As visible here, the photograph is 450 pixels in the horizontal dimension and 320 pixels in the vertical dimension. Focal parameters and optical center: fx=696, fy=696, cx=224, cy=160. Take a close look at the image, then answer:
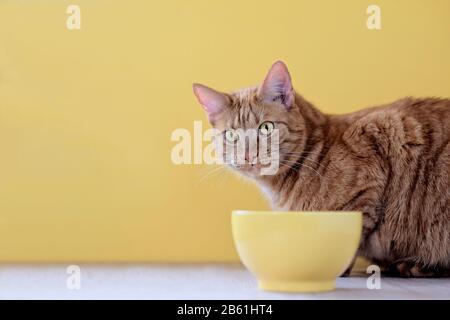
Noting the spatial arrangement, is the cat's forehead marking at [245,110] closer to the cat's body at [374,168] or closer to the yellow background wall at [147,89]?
the cat's body at [374,168]

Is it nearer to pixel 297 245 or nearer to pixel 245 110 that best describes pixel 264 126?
pixel 245 110

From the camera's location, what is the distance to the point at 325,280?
1253 millimetres

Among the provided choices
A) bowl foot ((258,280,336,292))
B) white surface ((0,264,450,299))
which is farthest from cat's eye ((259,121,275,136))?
bowl foot ((258,280,336,292))

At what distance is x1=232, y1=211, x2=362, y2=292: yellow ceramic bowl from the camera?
3.92 feet

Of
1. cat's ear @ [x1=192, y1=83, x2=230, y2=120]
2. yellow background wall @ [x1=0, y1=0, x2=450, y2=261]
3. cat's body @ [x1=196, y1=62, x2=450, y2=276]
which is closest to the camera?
cat's body @ [x1=196, y1=62, x2=450, y2=276]

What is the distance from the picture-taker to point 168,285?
140 centimetres

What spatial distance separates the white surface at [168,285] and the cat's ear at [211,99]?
1.31 ft

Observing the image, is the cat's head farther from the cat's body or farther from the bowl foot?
the bowl foot

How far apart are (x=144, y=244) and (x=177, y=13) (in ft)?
2.30

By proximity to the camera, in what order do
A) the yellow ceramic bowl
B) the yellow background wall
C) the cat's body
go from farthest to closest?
1. the yellow background wall
2. the cat's body
3. the yellow ceramic bowl

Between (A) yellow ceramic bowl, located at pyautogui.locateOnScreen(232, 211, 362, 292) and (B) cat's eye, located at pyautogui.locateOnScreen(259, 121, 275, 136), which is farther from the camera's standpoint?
(B) cat's eye, located at pyautogui.locateOnScreen(259, 121, 275, 136)

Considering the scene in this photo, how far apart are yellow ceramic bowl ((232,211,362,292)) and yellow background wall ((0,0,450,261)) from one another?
0.85 metres

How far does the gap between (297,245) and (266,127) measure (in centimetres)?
48

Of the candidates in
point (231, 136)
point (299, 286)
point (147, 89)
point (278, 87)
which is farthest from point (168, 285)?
point (147, 89)
